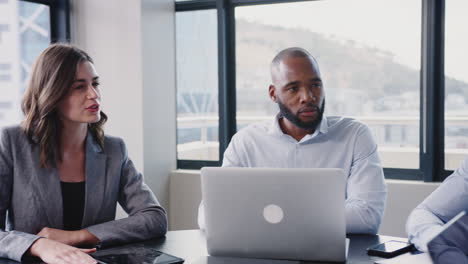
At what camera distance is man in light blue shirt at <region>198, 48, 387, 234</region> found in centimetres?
200

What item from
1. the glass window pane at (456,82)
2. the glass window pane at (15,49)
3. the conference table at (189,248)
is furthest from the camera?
the glass window pane at (15,49)

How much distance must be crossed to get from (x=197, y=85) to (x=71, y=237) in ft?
7.13

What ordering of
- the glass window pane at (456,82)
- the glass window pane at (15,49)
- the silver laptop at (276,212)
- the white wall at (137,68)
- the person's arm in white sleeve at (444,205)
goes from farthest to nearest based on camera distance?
the white wall at (137,68) < the glass window pane at (15,49) < the glass window pane at (456,82) < the person's arm in white sleeve at (444,205) < the silver laptop at (276,212)

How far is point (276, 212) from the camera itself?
4.31 feet

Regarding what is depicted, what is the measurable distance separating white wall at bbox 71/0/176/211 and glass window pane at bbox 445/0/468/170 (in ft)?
5.72

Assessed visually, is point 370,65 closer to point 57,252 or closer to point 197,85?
point 197,85

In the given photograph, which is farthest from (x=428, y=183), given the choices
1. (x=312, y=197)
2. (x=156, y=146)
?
(x=312, y=197)

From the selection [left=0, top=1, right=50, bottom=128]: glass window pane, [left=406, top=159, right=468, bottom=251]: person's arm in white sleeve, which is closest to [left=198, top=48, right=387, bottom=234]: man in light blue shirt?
[left=406, top=159, right=468, bottom=251]: person's arm in white sleeve

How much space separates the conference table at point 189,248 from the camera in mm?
1402

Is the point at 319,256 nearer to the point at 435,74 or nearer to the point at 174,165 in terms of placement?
the point at 435,74

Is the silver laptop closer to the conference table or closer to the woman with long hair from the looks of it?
the conference table

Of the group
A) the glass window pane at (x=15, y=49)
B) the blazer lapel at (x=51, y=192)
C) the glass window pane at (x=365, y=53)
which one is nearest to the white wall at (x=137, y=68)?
the glass window pane at (x=15, y=49)

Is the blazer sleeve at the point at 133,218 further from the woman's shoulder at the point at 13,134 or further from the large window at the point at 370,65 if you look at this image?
the large window at the point at 370,65

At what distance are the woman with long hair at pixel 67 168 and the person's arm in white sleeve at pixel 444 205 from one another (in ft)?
2.69
